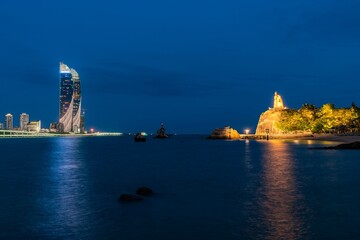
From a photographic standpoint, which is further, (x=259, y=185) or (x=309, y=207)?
(x=259, y=185)

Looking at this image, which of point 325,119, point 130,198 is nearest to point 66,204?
point 130,198

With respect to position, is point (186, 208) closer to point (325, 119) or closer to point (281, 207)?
point (281, 207)

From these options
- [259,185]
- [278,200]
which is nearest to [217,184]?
[259,185]

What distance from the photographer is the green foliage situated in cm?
14675

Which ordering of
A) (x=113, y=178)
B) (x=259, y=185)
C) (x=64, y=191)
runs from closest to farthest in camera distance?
(x=64, y=191) < (x=259, y=185) < (x=113, y=178)

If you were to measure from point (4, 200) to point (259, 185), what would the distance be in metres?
20.9

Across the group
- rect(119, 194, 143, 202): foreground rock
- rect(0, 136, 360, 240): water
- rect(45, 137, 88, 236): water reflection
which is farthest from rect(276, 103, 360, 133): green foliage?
rect(119, 194, 143, 202): foreground rock

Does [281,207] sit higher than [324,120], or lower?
lower

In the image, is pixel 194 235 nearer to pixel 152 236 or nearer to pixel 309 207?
pixel 152 236

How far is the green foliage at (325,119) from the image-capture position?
147 meters

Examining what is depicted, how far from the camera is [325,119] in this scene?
14862cm

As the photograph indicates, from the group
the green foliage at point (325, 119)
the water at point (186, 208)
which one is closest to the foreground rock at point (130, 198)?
the water at point (186, 208)

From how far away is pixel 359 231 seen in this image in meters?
18.1

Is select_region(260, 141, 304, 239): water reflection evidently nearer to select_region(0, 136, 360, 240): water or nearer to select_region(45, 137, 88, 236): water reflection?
select_region(0, 136, 360, 240): water
